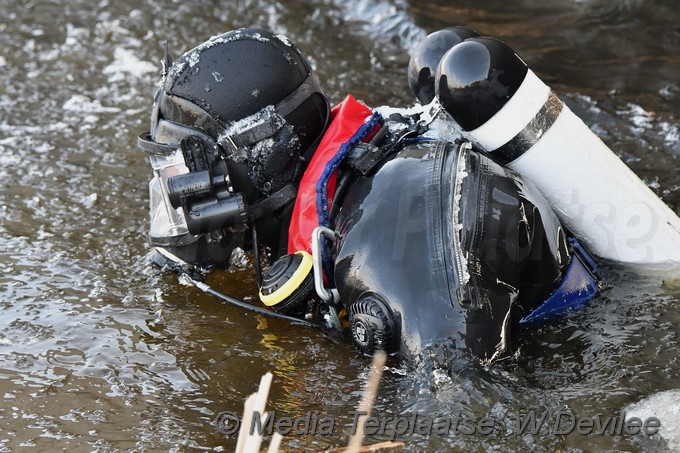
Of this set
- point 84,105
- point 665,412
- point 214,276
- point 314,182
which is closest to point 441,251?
point 314,182

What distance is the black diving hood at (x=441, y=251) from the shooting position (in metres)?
2.92

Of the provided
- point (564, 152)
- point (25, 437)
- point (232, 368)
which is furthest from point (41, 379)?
point (564, 152)

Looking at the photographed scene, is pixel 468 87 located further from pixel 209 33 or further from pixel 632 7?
pixel 209 33

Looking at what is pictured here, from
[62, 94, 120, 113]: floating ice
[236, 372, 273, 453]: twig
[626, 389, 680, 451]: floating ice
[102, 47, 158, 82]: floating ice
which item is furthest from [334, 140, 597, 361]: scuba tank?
[102, 47, 158, 82]: floating ice

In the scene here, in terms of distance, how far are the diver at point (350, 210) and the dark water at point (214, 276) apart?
0.63 ft

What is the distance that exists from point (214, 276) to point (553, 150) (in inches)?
69.3

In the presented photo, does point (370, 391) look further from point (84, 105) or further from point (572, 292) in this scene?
point (84, 105)

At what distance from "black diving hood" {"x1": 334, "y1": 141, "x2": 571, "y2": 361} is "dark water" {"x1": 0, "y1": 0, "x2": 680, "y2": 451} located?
0.17 m

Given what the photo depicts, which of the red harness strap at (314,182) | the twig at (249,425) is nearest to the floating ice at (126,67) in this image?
the red harness strap at (314,182)

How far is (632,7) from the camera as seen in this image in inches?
255

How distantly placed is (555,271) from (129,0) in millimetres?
5972

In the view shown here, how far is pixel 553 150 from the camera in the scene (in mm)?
3307

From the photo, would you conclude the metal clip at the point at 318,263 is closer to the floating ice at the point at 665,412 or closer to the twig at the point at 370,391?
the twig at the point at 370,391

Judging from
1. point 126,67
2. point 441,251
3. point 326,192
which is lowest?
point 441,251
